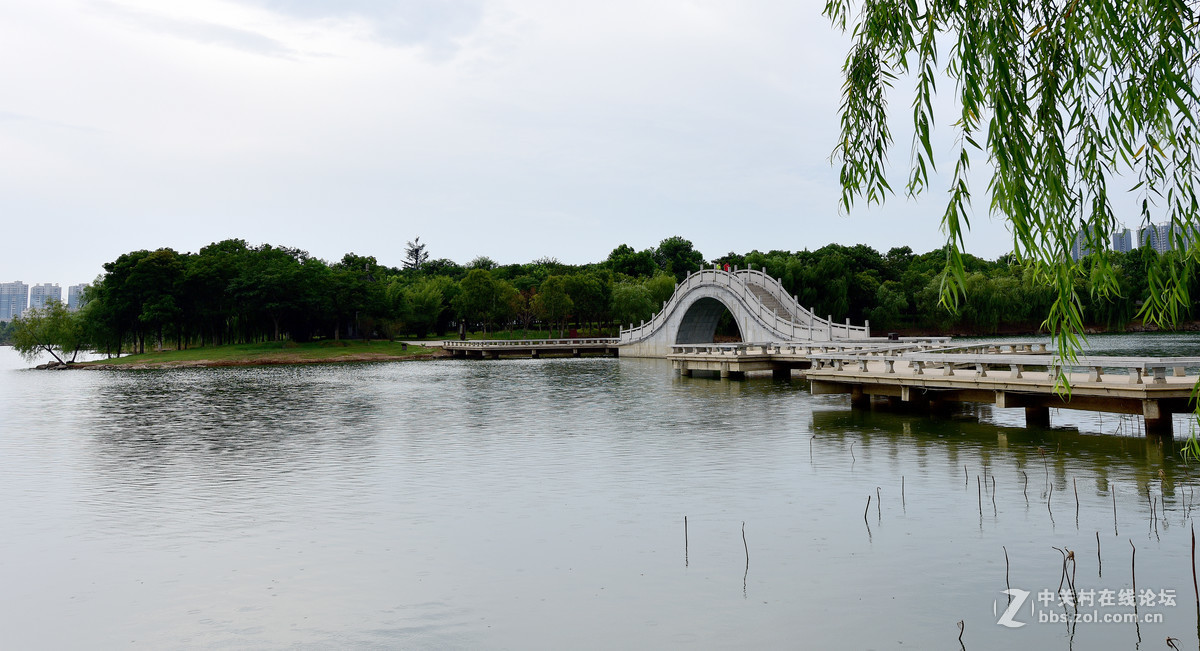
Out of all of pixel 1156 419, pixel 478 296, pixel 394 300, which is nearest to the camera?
pixel 1156 419

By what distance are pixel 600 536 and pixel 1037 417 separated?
1401cm

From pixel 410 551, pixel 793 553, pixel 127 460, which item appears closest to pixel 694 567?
pixel 793 553

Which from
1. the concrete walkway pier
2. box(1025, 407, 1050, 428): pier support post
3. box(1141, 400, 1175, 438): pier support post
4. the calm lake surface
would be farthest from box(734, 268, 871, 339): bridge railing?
box(1141, 400, 1175, 438): pier support post

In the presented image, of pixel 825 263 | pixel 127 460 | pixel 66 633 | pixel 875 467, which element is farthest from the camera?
pixel 825 263

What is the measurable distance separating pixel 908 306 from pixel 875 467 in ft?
214

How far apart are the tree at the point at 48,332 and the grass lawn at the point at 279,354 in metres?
3.80

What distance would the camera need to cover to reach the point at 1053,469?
14.9 metres

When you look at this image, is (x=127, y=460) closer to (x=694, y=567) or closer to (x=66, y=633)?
(x=66, y=633)

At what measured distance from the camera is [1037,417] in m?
20.6

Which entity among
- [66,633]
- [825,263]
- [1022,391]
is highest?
[825,263]

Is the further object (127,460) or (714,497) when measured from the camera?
(127,460)

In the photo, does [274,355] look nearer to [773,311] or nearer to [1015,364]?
[773,311]

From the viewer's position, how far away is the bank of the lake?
68.7 metres

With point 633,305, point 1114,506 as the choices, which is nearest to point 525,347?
point 633,305
